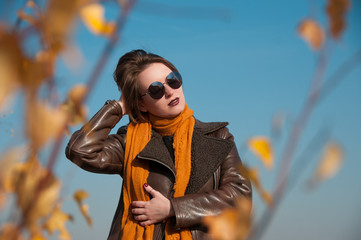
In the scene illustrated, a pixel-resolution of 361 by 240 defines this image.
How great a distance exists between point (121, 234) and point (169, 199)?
11.2 inches

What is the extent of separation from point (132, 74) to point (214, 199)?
0.81 m

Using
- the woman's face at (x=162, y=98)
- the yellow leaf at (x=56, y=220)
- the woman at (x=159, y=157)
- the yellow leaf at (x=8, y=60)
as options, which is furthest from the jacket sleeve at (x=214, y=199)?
the yellow leaf at (x=8, y=60)

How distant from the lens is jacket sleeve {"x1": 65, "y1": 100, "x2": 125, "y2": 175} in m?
1.67

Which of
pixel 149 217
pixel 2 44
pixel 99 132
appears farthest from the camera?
pixel 99 132

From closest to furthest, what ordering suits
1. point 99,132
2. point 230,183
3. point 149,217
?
point 149,217
point 230,183
point 99,132

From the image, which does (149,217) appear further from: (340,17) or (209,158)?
(340,17)

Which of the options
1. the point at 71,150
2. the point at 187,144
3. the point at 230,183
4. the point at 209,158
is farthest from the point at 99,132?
the point at 230,183

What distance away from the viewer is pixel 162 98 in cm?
175

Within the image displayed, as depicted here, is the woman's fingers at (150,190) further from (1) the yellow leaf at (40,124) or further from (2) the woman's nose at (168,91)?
(1) the yellow leaf at (40,124)

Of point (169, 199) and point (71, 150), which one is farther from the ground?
point (71, 150)

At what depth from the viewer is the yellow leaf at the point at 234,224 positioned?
0.71 feet

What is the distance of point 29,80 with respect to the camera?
0.20 m

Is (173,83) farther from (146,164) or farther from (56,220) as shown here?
(56,220)

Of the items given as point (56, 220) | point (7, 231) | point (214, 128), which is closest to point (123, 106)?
point (214, 128)
